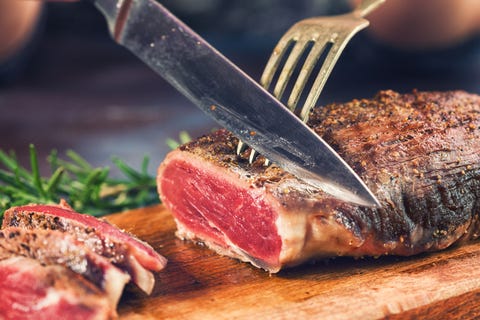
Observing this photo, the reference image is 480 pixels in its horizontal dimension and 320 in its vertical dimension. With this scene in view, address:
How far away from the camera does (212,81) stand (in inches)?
128

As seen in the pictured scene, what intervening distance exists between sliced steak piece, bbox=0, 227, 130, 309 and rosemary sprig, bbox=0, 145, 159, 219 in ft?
3.23

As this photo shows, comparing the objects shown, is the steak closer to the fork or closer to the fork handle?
the fork

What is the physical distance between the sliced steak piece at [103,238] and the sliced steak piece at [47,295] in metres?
0.23

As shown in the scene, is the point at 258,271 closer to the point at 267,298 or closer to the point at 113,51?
the point at 267,298

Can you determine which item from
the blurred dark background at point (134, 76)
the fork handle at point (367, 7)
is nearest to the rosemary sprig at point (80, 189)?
the blurred dark background at point (134, 76)

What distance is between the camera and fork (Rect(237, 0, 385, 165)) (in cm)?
331

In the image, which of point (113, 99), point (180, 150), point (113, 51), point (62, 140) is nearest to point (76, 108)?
point (113, 99)

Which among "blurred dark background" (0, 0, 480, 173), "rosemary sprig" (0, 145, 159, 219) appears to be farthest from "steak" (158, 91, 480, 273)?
"blurred dark background" (0, 0, 480, 173)

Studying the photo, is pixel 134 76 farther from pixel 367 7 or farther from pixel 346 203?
pixel 346 203

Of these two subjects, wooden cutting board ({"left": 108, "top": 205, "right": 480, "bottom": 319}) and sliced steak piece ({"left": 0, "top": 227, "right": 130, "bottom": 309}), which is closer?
sliced steak piece ({"left": 0, "top": 227, "right": 130, "bottom": 309})

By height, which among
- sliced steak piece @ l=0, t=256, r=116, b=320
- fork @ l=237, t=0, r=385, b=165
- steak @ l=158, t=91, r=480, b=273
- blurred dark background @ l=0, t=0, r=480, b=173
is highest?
fork @ l=237, t=0, r=385, b=165

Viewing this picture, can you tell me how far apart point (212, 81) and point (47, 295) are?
3.97 ft

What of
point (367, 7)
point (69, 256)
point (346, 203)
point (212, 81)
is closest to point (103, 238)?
point (69, 256)

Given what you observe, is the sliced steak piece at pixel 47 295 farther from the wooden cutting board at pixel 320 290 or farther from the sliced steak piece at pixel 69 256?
the wooden cutting board at pixel 320 290
